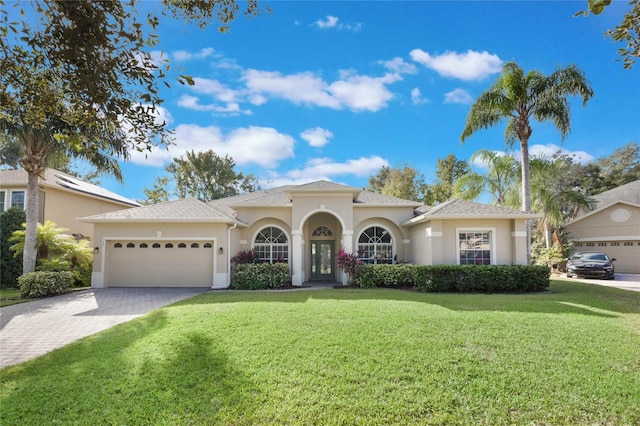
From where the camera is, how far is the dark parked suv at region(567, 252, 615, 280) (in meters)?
19.5

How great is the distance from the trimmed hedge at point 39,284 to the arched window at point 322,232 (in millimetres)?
11825

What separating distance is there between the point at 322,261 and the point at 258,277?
501 cm

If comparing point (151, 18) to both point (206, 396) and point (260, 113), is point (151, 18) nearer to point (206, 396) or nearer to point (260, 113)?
point (206, 396)

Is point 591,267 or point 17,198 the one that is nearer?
point 17,198

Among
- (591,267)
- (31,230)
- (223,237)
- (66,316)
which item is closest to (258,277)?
(223,237)

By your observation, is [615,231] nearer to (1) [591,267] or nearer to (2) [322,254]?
(1) [591,267]

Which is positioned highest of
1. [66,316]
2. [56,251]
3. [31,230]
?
[31,230]

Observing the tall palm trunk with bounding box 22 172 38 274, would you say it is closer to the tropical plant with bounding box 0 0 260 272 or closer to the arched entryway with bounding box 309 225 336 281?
the tropical plant with bounding box 0 0 260 272

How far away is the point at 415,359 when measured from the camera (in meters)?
5.71

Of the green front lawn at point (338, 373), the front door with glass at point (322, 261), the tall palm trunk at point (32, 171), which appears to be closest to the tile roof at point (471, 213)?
the front door with glass at point (322, 261)

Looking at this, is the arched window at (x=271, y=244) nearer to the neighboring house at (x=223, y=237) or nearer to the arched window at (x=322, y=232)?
the neighboring house at (x=223, y=237)

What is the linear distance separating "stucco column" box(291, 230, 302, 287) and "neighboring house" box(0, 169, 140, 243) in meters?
11.6

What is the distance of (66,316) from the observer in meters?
9.91

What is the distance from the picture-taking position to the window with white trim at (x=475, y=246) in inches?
611
